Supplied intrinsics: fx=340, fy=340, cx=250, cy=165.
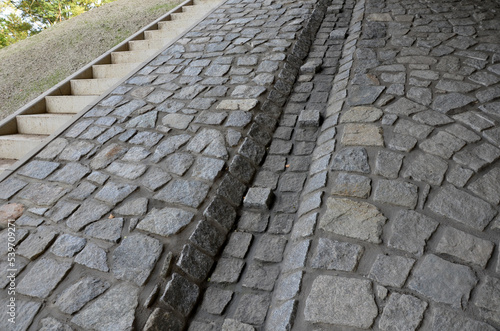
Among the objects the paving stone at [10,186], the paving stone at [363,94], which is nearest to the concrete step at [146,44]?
the paving stone at [10,186]

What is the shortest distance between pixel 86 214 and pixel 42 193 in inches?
22.0

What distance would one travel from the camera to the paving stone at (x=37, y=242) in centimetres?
222

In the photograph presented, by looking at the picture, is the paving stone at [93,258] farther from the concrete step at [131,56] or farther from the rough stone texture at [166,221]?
the concrete step at [131,56]

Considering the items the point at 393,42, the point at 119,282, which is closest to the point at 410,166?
the point at 119,282

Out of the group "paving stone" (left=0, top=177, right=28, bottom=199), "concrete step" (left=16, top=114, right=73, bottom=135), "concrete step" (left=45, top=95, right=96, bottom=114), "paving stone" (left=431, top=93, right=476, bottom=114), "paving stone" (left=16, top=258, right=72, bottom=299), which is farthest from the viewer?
"concrete step" (left=45, top=95, right=96, bottom=114)

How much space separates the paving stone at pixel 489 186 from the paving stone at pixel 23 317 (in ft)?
8.93

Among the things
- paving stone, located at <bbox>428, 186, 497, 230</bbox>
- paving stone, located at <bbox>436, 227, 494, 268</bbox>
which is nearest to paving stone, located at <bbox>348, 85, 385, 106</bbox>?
paving stone, located at <bbox>428, 186, 497, 230</bbox>

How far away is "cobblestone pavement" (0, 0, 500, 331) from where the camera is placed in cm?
179

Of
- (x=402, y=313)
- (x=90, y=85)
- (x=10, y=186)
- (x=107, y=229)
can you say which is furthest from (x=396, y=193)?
(x=90, y=85)

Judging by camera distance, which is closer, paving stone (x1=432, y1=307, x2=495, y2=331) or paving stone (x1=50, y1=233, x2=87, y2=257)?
paving stone (x1=432, y1=307, x2=495, y2=331)

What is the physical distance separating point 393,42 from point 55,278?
417cm

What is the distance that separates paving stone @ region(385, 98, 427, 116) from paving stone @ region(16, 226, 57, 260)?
281cm

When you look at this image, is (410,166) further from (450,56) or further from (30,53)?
(30,53)

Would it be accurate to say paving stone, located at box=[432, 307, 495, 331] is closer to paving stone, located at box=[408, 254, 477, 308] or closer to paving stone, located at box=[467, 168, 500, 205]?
paving stone, located at box=[408, 254, 477, 308]
